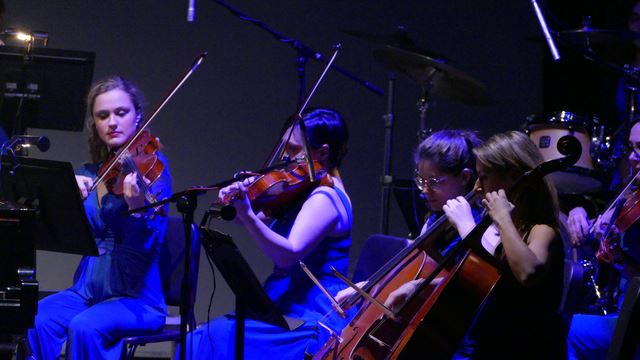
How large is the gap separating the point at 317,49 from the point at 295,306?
8.42 feet

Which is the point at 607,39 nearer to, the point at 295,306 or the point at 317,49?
the point at 317,49

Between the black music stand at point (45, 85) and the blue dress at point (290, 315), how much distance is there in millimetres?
906

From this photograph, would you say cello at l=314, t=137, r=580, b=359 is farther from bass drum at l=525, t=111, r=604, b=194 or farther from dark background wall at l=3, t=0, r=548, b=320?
dark background wall at l=3, t=0, r=548, b=320

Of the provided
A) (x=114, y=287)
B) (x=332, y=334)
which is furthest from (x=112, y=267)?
(x=332, y=334)

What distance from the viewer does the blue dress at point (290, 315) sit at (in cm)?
307

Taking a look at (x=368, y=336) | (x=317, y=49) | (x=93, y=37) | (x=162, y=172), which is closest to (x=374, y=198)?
(x=317, y=49)

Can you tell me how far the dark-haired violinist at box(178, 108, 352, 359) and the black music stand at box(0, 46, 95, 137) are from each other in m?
0.78

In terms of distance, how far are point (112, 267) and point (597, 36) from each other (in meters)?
2.48

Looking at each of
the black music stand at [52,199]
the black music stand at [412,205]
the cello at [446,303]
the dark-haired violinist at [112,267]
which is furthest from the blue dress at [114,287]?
the black music stand at [412,205]

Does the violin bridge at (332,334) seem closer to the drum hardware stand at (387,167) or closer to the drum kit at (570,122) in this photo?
the drum kit at (570,122)

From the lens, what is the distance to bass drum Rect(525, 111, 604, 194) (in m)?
4.32

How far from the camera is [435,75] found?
14.7 feet

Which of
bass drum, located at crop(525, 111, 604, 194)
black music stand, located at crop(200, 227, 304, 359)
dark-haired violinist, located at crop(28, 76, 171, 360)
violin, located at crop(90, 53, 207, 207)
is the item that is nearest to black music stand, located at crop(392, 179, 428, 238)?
bass drum, located at crop(525, 111, 604, 194)

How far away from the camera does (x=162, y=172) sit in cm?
345
